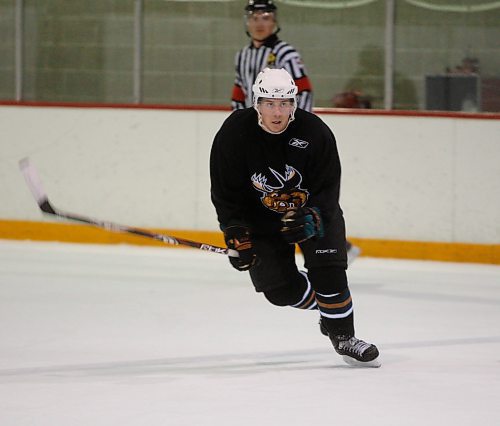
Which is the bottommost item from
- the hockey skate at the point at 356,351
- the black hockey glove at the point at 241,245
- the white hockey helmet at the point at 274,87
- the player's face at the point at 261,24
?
the hockey skate at the point at 356,351

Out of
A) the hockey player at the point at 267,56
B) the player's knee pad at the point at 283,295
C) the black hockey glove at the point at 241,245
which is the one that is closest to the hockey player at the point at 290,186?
the black hockey glove at the point at 241,245

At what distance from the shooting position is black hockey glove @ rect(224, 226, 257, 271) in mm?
3834

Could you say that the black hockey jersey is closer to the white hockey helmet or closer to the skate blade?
the white hockey helmet

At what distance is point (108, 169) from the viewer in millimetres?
7168

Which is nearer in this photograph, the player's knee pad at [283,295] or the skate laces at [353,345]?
the skate laces at [353,345]

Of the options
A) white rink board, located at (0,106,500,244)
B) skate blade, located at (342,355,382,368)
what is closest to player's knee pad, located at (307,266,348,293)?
skate blade, located at (342,355,382,368)

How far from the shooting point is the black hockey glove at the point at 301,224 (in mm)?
3725

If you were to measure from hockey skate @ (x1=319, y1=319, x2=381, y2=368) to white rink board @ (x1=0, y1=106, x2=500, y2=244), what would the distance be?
2785 mm

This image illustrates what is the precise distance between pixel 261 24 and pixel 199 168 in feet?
4.17

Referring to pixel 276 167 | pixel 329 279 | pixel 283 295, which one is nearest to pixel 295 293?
pixel 283 295

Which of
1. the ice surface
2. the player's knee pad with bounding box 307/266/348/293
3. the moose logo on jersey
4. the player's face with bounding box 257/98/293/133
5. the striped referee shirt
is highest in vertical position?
the striped referee shirt

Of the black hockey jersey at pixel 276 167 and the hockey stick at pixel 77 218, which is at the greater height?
the black hockey jersey at pixel 276 167

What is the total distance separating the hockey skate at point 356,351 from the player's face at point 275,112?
27.1 inches

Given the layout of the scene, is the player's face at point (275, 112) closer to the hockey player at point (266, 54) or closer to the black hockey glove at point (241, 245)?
the black hockey glove at point (241, 245)
